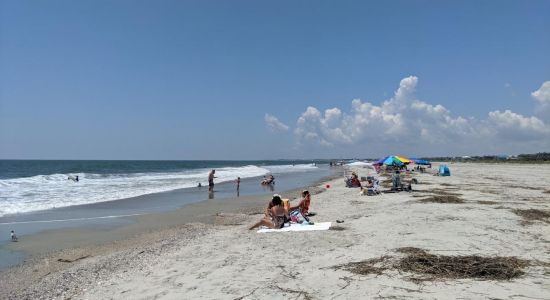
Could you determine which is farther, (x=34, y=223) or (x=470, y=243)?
(x=34, y=223)

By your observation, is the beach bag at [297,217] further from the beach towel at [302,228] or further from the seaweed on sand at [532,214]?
the seaweed on sand at [532,214]

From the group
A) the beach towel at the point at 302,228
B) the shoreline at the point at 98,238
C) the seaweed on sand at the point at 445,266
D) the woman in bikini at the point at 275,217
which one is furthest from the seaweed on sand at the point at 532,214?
the shoreline at the point at 98,238

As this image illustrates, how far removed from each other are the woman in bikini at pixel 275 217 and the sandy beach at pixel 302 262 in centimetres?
Result: 58

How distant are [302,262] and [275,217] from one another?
3947 millimetres

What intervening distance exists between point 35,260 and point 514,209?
1463 cm

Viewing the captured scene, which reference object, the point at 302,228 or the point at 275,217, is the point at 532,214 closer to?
the point at 302,228

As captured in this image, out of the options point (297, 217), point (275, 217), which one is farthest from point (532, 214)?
point (275, 217)

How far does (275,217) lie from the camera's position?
11.3 metres

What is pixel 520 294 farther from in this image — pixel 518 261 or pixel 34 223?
pixel 34 223

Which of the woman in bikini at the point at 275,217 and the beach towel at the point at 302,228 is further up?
the woman in bikini at the point at 275,217

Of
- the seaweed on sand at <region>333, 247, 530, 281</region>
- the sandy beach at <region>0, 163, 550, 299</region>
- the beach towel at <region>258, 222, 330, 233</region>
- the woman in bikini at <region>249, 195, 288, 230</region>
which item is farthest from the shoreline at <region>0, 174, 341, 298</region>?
the seaweed on sand at <region>333, 247, 530, 281</region>

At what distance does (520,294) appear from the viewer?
17.3 feet

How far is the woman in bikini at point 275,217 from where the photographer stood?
11180 mm

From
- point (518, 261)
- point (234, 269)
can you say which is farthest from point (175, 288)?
point (518, 261)
